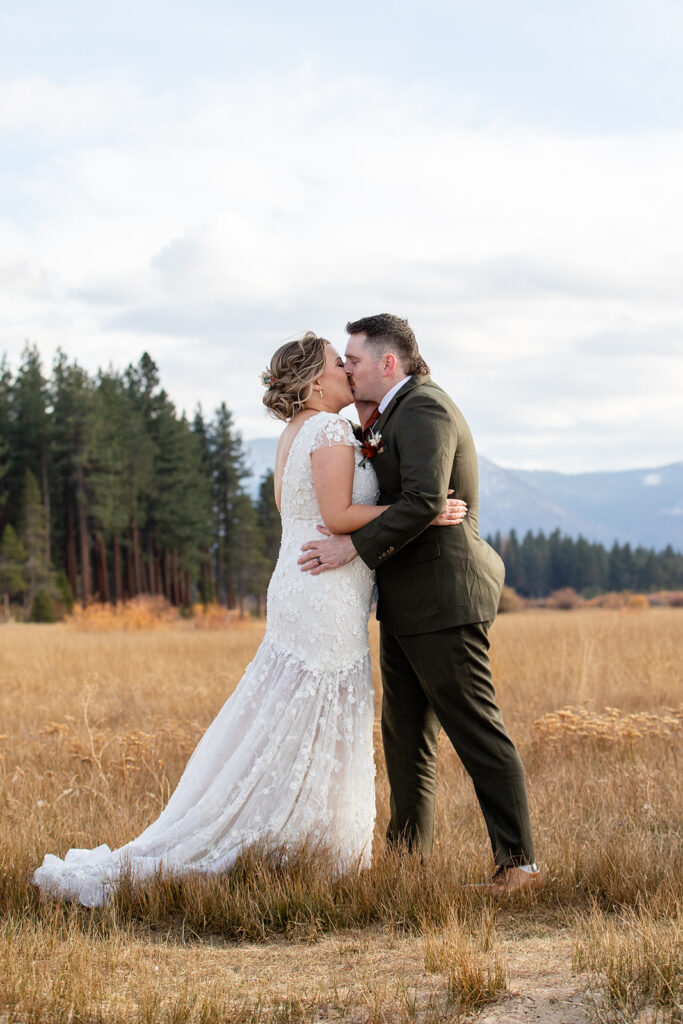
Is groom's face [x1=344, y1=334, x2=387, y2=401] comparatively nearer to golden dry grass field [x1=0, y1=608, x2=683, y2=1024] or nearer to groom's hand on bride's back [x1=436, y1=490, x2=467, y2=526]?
groom's hand on bride's back [x1=436, y1=490, x2=467, y2=526]

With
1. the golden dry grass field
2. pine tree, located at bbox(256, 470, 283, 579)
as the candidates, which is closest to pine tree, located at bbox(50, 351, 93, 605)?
pine tree, located at bbox(256, 470, 283, 579)

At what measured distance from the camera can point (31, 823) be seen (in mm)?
4836

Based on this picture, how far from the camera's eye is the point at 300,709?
4.26 m

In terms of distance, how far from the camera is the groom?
12.9 ft

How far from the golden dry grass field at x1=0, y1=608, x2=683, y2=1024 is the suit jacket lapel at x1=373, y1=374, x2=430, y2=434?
1.92 m

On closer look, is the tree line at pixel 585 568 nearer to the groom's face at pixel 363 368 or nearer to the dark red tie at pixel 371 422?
the dark red tie at pixel 371 422

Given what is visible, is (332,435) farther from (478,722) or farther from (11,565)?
(11,565)

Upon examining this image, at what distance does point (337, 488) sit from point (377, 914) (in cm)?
177

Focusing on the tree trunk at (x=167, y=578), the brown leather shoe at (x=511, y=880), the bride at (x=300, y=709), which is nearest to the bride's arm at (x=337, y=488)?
the bride at (x=300, y=709)

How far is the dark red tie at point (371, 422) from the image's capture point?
434cm

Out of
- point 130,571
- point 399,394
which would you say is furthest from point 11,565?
point 399,394

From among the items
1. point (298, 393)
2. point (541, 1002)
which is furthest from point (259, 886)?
point (298, 393)

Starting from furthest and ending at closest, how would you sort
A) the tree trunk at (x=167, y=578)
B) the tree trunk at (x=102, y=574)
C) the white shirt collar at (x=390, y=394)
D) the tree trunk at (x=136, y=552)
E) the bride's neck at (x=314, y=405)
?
the tree trunk at (x=167, y=578)
the tree trunk at (x=136, y=552)
the tree trunk at (x=102, y=574)
the bride's neck at (x=314, y=405)
the white shirt collar at (x=390, y=394)

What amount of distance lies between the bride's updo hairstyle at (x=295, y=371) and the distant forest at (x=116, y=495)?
115 ft
